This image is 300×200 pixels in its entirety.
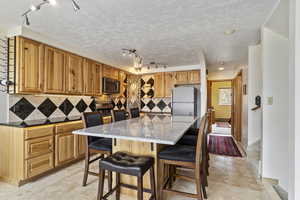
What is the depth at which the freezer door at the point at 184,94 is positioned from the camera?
13.9 feet

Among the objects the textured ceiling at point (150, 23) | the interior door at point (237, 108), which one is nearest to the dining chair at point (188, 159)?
the textured ceiling at point (150, 23)

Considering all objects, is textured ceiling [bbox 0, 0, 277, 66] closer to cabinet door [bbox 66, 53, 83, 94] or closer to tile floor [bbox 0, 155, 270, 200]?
cabinet door [bbox 66, 53, 83, 94]

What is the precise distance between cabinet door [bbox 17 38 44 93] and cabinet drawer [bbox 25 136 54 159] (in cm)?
82

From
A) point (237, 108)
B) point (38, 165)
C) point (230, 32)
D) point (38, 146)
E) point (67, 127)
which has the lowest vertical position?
point (38, 165)

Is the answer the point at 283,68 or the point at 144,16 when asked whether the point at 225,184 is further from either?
the point at 144,16

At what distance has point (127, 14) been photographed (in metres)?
1.98

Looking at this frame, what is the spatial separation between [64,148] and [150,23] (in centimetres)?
257

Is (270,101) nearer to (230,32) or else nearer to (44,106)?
(230,32)

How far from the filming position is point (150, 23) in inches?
87.7

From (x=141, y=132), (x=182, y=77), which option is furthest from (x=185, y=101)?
(x=141, y=132)

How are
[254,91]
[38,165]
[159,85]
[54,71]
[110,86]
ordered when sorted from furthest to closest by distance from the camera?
[159,85], [110,86], [254,91], [54,71], [38,165]

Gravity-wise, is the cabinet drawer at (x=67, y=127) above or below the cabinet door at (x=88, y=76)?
below

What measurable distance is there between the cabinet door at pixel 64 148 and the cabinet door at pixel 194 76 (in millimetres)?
3540

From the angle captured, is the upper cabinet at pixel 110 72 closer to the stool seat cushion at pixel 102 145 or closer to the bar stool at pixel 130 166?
the stool seat cushion at pixel 102 145
